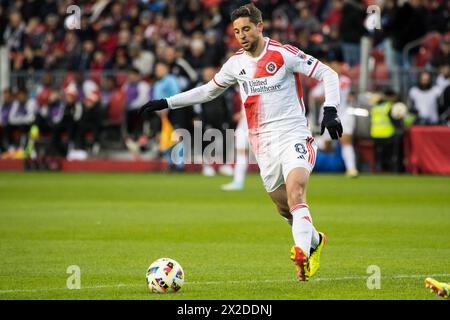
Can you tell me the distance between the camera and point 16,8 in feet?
110

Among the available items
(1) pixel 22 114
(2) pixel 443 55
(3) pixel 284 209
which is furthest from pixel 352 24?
(3) pixel 284 209

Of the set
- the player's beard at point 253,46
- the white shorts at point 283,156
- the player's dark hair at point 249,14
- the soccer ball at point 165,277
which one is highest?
the player's dark hair at point 249,14

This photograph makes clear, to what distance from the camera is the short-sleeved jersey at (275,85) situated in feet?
31.1

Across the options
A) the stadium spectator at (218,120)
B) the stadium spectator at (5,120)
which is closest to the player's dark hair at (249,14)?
the stadium spectator at (218,120)

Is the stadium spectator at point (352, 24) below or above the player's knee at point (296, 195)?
above

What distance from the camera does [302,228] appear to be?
906 centimetres

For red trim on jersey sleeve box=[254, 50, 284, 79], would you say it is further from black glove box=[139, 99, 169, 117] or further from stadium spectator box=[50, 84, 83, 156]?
stadium spectator box=[50, 84, 83, 156]

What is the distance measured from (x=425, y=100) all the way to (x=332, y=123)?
1670 cm

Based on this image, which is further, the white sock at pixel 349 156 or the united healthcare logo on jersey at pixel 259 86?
the white sock at pixel 349 156

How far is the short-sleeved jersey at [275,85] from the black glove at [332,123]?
1.47 feet

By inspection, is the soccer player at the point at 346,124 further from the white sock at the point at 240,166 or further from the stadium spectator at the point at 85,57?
the stadium spectator at the point at 85,57

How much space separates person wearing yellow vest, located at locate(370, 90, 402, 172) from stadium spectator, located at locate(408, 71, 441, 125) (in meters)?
0.55

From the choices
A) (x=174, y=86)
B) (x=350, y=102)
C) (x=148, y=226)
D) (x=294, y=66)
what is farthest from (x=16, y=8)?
(x=294, y=66)

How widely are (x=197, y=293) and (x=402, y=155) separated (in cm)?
1765
